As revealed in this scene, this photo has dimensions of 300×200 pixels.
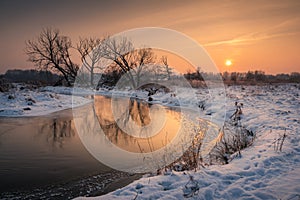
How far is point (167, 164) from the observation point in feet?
19.4

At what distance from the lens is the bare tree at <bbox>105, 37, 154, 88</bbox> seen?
127ft

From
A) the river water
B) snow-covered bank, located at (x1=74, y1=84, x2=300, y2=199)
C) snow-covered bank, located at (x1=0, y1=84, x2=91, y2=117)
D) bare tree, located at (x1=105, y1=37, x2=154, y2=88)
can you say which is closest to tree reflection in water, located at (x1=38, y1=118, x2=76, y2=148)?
the river water

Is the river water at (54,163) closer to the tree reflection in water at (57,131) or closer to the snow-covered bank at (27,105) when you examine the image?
the tree reflection in water at (57,131)

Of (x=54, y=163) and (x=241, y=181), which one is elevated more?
(x=241, y=181)

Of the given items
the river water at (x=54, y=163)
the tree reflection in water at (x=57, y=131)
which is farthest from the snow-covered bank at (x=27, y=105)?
the river water at (x=54, y=163)

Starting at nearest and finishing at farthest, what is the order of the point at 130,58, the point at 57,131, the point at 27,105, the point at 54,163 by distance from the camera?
the point at 54,163 → the point at 57,131 → the point at 27,105 → the point at 130,58

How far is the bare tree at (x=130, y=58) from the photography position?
38659mm

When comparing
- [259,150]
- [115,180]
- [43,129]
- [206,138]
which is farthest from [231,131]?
[43,129]

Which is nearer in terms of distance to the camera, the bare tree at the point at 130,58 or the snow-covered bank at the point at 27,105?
the snow-covered bank at the point at 27,105

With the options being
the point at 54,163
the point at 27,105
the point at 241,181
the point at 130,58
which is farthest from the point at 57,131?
the point at 130,58

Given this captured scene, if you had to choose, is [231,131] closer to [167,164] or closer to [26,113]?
[167,164]

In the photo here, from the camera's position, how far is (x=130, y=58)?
129ft

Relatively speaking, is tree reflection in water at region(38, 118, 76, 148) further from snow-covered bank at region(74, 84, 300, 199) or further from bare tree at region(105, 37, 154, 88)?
bare tree at region(105, 37, 154, 88)

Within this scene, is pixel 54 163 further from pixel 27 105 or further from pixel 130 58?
pixel 130 58
